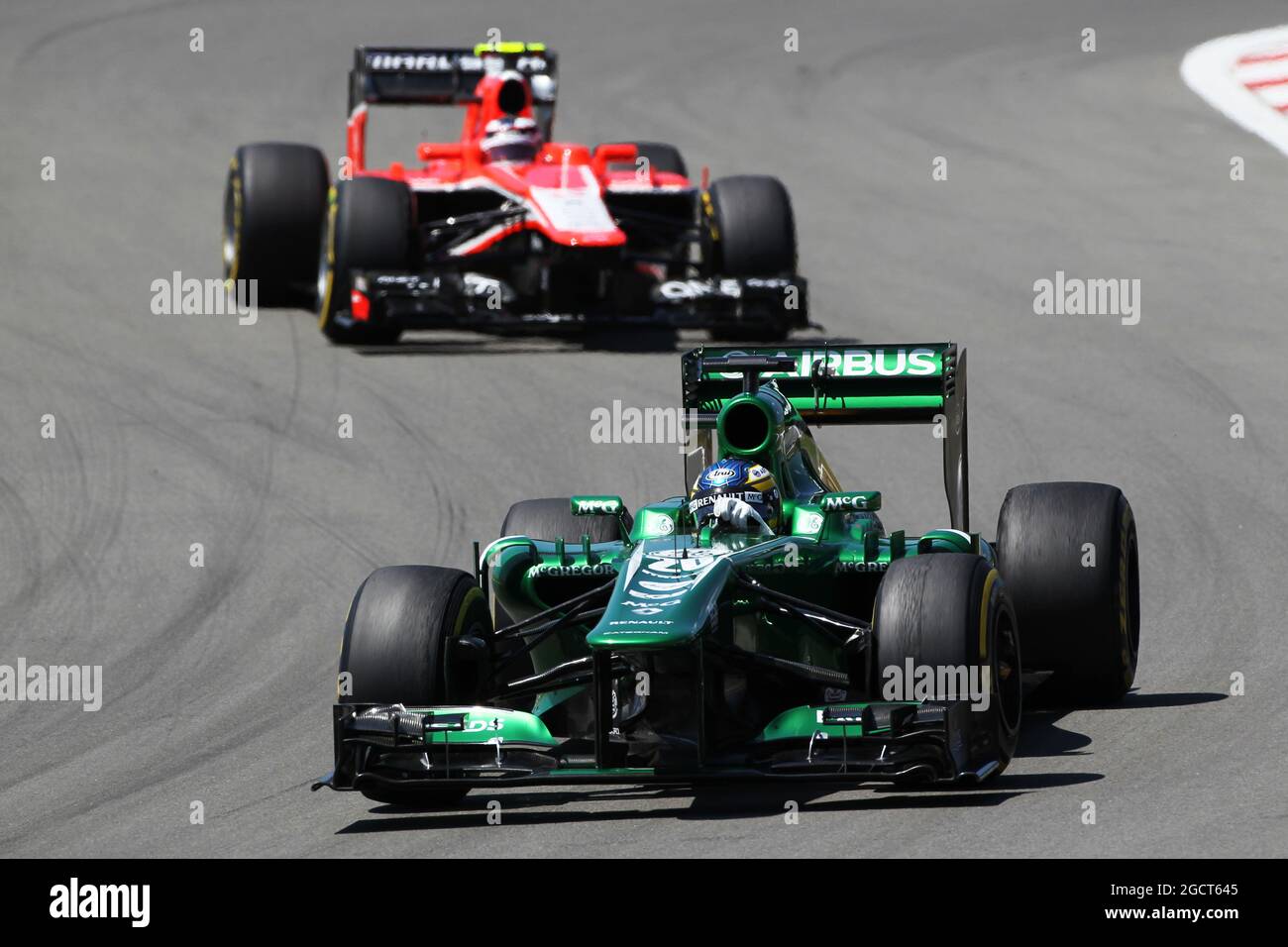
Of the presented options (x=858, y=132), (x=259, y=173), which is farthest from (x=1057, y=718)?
(x=858, y=132)

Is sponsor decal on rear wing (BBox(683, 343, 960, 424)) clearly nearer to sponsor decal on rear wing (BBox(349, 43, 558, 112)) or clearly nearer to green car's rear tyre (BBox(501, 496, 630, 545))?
green car's rear tyre (BBox(501, 496, 630, 545))

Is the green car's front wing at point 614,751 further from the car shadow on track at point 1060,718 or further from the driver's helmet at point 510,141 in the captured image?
the driver's helmet at point 510,141

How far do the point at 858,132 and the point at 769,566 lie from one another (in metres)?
17.8

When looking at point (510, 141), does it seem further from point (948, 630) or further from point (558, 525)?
point (948, 630)

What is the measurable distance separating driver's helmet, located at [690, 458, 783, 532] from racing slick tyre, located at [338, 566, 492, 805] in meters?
1.28

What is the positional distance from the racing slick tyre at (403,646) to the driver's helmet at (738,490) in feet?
4.20

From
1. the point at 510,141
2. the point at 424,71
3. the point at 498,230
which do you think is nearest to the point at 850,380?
the point at 498,230

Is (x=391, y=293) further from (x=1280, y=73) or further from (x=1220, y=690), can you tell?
(x=1280, y=73)

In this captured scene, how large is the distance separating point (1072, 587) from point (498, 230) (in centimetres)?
978

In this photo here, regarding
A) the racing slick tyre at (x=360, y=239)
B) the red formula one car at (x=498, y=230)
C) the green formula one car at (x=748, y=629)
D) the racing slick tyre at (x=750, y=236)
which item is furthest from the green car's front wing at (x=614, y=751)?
the racing slick tyre at (x=750, y=236)

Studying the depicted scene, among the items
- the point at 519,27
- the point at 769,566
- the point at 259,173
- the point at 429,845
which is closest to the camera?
the point at 429,845

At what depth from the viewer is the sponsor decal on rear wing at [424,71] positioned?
22.3 meters

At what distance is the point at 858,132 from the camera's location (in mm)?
28344

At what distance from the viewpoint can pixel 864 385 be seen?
42.6 feet
